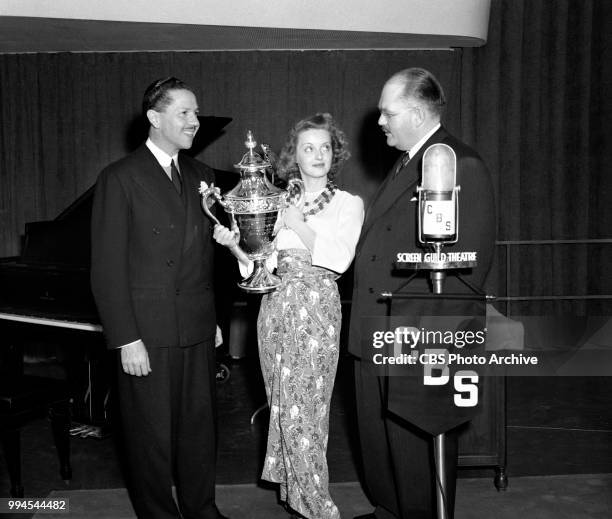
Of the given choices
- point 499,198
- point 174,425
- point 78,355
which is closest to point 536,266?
point 499,198

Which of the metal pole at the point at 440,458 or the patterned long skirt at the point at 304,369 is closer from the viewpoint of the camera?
the metal pole at the point at 440,458

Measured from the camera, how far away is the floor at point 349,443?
3.65m

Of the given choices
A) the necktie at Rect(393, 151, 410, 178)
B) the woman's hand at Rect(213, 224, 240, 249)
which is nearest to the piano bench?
the woman's hand at Rect(213, 224, 240, 249)


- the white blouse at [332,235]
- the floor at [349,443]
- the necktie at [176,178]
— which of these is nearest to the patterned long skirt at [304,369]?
the white blouse at [332,235]

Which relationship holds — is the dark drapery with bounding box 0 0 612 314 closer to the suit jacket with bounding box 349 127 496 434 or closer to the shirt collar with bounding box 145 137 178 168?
the shirt collar with bounding box 145 137 178 168

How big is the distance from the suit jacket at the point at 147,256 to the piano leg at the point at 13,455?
927mm

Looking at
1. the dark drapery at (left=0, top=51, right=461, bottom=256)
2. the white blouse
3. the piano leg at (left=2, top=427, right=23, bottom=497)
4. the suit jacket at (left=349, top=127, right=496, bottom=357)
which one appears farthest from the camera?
the dark drapery at (left=0, top=51, right=461, bottom=256)

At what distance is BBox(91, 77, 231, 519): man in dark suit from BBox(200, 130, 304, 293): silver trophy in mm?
176

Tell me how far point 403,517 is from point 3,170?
6.00 meters

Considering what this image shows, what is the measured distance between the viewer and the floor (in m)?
3.65

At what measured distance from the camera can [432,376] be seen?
201 centimetres

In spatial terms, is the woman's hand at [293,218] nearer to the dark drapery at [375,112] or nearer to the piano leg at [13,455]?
the piano leg at [13,455]

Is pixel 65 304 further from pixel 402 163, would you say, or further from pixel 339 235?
pixel 402 163

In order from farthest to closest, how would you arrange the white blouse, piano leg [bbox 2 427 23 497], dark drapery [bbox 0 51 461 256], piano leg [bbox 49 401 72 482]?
dark drapery [bbox 0 51 461 256]
piano leg [bbox 49 401 72 482]
piano leg [bbox 2 427 23 497]
the white blouse
